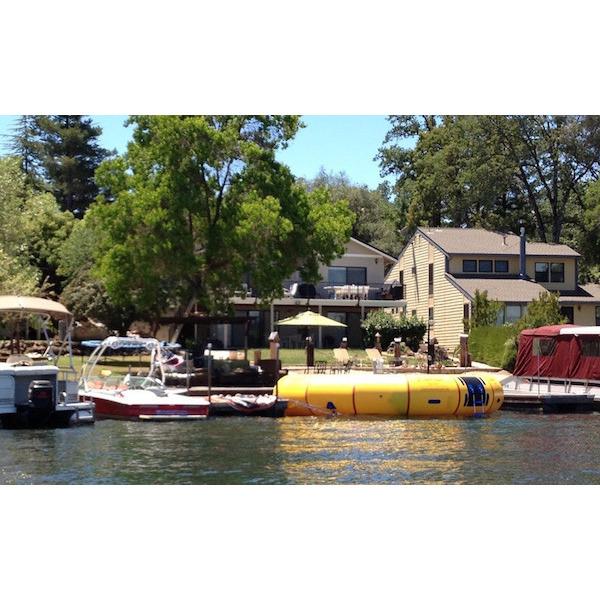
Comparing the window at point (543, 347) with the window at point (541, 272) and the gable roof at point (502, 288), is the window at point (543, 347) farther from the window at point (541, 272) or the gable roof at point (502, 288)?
the window at point (541, 272)

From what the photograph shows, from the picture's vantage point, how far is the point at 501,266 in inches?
2173

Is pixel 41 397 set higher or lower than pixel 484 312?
lower

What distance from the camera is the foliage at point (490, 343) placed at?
139 ft

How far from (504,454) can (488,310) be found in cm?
2390

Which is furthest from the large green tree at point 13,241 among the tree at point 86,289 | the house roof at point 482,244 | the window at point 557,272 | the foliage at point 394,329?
the window at point 557,272

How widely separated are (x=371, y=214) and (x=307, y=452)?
59.8 metres

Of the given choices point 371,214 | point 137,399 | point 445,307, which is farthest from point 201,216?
point 371,214

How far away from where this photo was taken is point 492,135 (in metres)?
65.4

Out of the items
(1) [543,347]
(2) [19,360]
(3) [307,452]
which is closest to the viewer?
(3) [307,452]

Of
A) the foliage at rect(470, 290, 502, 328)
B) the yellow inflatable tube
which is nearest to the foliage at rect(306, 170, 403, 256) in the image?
the foliage at rect(470, 290, 502, 328)

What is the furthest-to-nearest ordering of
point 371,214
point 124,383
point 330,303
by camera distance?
point 371,214, point 330,303, point 124,383

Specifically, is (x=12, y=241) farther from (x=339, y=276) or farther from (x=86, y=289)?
(x=339, y=276)

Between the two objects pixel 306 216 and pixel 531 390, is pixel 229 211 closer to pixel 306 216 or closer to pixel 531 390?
pixel 306 216

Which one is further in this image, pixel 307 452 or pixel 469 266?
pixel 469 266
